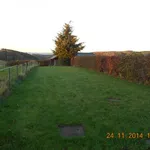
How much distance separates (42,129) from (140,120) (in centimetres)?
231

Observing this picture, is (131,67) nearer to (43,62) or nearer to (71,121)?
(71,121)

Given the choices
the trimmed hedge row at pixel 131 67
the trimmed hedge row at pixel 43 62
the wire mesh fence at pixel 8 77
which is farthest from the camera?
Answer: the trimmed hedge row at pixel 43 62

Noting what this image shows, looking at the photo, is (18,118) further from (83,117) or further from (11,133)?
(83,117)

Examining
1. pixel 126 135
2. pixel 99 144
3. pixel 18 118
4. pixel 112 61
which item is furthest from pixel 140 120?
pixel 112 61

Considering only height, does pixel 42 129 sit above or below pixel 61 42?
below

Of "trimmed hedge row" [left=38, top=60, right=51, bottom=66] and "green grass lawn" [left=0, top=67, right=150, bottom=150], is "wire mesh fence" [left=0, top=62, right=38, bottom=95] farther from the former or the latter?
"trimmed hedge row" [left=38, top=60, right=51, bottom=66]

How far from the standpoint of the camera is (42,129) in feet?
14.8

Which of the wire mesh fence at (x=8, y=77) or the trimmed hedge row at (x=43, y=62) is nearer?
the wire mesh fence at (x=8, y=77)
